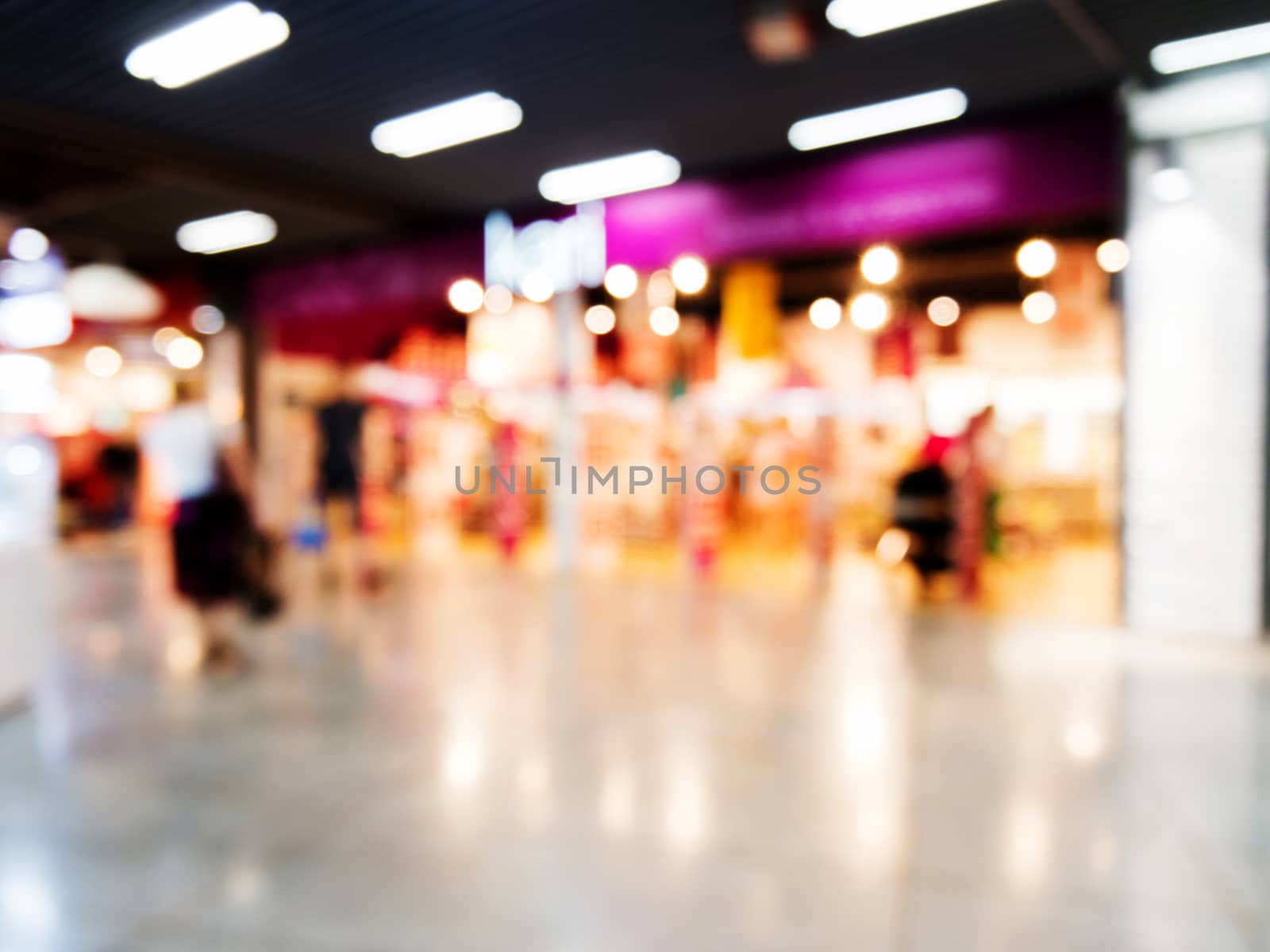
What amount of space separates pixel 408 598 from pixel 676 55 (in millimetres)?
4256

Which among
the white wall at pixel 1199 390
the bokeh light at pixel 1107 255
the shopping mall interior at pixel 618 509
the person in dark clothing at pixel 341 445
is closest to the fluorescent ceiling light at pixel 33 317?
the shopping mall interior at pixel 618 509

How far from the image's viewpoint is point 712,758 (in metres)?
3.28

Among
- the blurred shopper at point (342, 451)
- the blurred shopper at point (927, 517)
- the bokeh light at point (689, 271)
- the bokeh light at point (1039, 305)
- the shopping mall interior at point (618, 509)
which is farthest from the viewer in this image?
the bokeh light at point (1039, 305)

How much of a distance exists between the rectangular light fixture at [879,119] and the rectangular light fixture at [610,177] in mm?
1157

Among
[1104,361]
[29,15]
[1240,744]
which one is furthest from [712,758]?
[1104,361]

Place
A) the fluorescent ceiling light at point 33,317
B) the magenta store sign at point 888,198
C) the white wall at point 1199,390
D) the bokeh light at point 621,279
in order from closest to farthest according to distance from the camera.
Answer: the white wall at point 1199,390
the fluorescent ceiling light at point 33,317
the magenta store sign at point 888,198
the bokeh light at point 621,279

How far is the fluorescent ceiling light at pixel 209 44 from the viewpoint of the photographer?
4.50 meters

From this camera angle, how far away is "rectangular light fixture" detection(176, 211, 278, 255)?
8797mm

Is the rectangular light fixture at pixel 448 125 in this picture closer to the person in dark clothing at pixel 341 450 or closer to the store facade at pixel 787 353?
the store facade at pixel 787 353

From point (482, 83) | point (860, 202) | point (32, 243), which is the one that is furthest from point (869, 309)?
point (32, 243)

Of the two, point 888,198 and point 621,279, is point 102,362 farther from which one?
point 888,198

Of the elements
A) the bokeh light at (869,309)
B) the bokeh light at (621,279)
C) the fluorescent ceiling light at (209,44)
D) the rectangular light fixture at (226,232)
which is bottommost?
the bokeh light at (869,309)

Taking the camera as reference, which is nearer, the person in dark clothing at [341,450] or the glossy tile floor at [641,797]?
the glossy tile floor at [641,797]

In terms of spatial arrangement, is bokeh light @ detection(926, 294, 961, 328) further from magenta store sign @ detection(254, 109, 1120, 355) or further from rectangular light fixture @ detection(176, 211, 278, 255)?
rectangular light fixture @ detection(176, 211, 278, 255)
